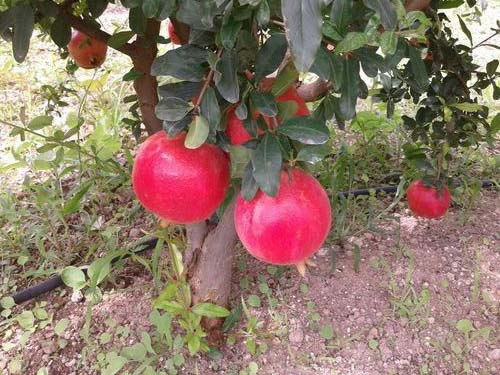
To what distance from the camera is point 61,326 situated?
54.0 inches

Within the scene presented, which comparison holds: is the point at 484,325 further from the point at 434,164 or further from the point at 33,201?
the point at 33,201

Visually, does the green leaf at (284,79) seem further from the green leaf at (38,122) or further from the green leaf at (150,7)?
the green leaf at (38,122)

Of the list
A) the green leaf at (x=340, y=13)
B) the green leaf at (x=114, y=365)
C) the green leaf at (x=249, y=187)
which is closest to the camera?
the green leaf at (x=340, y=13)

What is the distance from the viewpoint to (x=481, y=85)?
4.88ft

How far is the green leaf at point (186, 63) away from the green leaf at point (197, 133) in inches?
3.0

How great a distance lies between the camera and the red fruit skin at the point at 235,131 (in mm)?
728

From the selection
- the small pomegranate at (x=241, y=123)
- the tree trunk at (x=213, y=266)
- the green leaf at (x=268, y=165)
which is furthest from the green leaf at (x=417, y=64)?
the tree trunk at (x=213, y=266)

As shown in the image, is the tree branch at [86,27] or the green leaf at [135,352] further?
the green leaf at [135,352]

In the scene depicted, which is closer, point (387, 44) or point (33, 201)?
point (387, 44)

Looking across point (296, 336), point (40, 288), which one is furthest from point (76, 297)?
point (296, 336)

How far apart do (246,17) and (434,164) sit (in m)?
1.14

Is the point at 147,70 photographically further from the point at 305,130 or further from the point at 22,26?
the point at 305,130

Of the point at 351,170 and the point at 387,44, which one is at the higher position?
the point at 387,44

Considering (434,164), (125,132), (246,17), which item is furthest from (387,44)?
(125,132)
